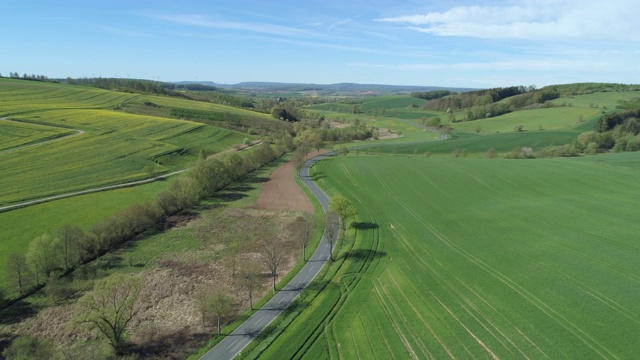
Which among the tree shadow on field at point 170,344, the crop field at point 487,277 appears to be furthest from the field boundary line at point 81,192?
the crop field at point 487,277

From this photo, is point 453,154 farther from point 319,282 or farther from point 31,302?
point 31,302

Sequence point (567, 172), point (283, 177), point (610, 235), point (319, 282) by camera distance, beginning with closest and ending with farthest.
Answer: point (319, 282)
point (610, 235)
point (567, 172)
point (283, 177)

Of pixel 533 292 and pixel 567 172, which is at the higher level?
pixel 567 172

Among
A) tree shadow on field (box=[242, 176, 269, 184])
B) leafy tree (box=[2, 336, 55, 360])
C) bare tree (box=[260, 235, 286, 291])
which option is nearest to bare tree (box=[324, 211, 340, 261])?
bare tree (box=[260, 235, 286, 291])

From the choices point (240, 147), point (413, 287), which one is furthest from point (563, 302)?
point (240, 147)

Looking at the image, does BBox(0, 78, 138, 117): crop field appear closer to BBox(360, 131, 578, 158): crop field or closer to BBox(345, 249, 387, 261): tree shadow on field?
BBox(360, 131, 578, 158): crop field

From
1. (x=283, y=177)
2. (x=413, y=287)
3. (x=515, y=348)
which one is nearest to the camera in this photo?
(x=515, y=348)
